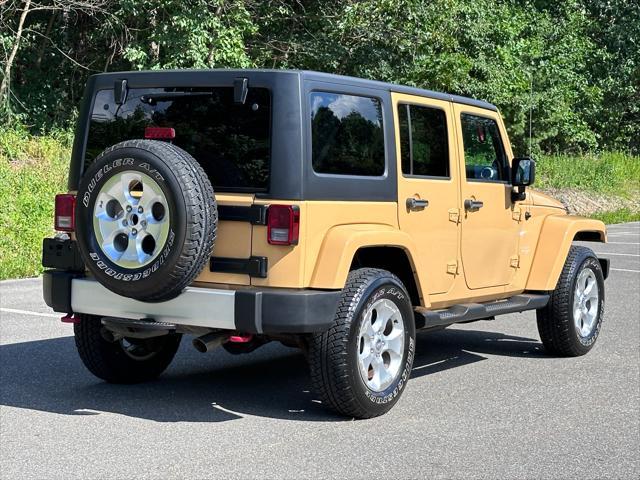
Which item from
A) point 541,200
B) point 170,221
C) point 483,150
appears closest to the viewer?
point 170,221

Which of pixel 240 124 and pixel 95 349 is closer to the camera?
pixel 240 124

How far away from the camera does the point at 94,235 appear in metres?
6.33

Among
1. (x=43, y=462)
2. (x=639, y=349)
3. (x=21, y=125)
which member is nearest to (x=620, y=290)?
(x=639, y=349)

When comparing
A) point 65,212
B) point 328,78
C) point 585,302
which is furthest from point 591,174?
point 65,212

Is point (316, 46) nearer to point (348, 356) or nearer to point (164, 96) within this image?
point (164, 96)

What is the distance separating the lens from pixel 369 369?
21.7 feet

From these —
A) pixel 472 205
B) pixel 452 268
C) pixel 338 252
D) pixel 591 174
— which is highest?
pixel 591 174

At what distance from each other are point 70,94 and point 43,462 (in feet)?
67.4

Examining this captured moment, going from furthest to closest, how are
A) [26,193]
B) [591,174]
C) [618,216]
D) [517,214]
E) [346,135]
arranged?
1. [591,174]
2. [618,216]
3. [26,193]
4. [517,214]
5. [346,135]

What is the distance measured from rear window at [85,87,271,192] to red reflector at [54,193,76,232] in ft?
1.63

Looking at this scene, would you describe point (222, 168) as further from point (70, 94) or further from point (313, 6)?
point (313, 6)

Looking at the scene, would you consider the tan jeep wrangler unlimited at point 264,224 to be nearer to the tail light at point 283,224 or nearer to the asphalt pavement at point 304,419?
the tail light at point 283,224

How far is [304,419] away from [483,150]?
103 inches

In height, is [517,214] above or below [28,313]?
above
